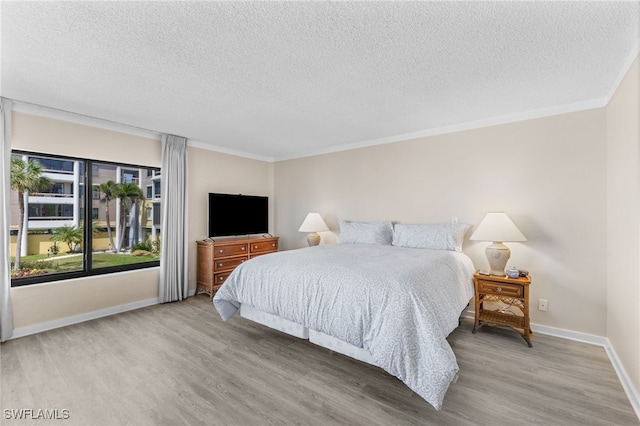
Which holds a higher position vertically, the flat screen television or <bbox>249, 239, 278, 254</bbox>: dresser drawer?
the flat screen television

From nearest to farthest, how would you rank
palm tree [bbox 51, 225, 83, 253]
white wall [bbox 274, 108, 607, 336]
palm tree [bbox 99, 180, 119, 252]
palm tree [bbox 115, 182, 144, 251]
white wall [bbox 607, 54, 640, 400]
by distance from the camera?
white wall [bbox 607, 54, 640, 400] → white wall [bbox 274, 108, 607, 336] → palm tree [bbox 51, 225, 83, 253] → palm tree [bbox 99, 180, 119, 252] → palm tree [bbox 115, 182, 144, 251]

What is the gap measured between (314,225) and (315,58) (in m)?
2.93

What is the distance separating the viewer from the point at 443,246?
336 cm

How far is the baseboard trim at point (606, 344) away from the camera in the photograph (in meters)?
1.88

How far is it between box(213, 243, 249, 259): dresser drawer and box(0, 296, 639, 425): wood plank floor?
4.83 ft

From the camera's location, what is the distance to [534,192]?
310 centimetres

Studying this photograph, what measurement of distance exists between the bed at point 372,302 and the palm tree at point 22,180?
2371mm

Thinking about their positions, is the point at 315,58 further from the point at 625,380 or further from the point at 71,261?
the point at 71,261

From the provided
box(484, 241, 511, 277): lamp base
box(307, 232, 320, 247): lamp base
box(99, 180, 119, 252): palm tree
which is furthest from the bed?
box(99, 180, 119, 252): palm tree

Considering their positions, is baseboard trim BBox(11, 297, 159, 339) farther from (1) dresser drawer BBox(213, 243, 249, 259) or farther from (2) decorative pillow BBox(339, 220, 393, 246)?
(2) decorative pillow BBox(339, 220, 393, 246)

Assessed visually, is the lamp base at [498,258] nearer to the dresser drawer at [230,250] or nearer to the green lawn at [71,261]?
the dresser drawer at [230,250]

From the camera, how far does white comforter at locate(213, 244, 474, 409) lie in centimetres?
178

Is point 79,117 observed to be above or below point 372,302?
above

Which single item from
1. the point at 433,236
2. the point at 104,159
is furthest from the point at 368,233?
the point at 104,159
